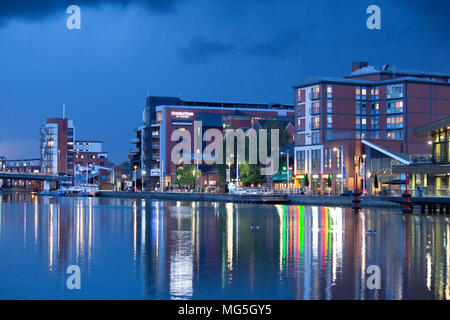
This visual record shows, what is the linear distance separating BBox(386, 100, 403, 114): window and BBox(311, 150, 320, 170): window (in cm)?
1614

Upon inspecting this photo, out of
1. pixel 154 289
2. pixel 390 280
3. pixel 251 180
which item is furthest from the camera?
pixel 251 180

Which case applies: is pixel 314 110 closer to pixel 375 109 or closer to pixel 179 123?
pixel 375 109

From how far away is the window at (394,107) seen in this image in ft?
405

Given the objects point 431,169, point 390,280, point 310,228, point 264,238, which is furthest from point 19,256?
point 431,169

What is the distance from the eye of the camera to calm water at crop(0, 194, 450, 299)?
71.3 feet

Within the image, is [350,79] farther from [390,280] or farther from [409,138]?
[390,280]

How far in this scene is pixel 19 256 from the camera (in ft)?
102

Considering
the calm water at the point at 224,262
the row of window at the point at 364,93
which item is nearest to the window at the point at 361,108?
the row of window at the point at 364,93

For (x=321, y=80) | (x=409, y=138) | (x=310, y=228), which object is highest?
(x=321, y=80)

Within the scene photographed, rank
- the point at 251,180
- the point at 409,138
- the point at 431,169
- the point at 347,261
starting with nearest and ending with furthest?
the point at 347,261 → the point at 431,169 → the point at 409,138 → the point at 251,180

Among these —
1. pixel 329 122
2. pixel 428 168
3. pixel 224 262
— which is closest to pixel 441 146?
pixel 428 168

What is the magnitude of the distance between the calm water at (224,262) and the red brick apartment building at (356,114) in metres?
72.4

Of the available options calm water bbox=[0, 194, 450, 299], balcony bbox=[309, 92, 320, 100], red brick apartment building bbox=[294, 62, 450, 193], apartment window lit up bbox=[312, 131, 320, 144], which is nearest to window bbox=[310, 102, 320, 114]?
red brick apartment building bbox=[294, 62, 450, 193]
